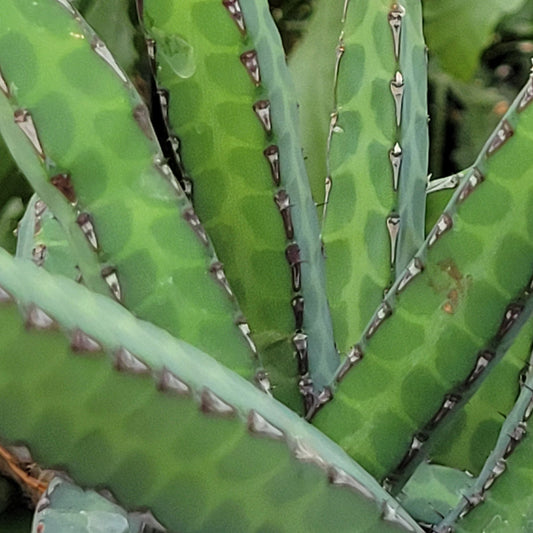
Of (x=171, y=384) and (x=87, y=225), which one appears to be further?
(x=87, y=225)

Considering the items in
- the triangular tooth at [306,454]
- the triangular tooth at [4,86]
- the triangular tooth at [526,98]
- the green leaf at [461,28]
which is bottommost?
the green leaf at [461,28]

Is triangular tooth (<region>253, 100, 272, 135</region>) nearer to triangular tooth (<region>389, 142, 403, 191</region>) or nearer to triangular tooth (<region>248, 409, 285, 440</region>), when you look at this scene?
triangular tooth (<region>389, 142, 403, 191</region>)

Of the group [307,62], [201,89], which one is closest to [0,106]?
[201,89]

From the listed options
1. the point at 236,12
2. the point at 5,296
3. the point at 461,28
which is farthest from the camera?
the point at 461,28

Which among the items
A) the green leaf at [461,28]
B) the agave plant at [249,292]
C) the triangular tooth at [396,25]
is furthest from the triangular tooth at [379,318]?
the green leaf at [461,28]

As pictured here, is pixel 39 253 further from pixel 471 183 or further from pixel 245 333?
pixel 471 183

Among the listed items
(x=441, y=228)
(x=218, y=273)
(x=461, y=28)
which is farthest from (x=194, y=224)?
(x=461, y=28)

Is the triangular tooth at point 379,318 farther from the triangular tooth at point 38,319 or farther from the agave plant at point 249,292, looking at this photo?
the triangular tooth at point 38,319
